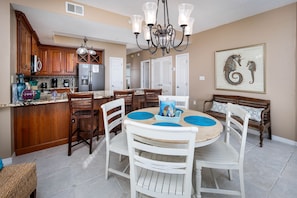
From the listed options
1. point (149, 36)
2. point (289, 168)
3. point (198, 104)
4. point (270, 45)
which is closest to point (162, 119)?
point (149, 36)

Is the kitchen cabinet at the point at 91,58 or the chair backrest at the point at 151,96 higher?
the kitchen cabinet at the point at 91,58

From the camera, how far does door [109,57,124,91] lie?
5.75 metres

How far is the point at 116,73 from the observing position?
5.85 m

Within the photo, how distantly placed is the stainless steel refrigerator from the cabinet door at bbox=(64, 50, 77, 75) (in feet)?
1.51

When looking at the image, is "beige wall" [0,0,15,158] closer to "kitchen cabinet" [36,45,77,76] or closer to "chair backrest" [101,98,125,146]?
"chair backrest" [101,98,125,146]

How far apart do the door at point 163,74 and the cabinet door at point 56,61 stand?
3396 millimetres

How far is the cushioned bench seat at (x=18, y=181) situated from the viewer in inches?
45.5

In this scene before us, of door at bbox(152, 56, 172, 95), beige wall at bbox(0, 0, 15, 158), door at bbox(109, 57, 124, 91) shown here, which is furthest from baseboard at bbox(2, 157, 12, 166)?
door at bbox(152, 56, 172, 95)

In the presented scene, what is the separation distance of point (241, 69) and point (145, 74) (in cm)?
429

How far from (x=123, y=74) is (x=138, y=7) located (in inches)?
127

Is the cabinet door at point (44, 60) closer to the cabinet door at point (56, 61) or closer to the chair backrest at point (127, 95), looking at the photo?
the cabinet door at point (56, 61)

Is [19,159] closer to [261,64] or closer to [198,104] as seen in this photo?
[198,104]

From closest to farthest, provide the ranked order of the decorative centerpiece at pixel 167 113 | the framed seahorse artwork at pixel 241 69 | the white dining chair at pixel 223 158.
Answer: the white dining chair at pixel 223 158 < the decorative centerpiece at pixel 167 113 < the framed seahorse artwork at pixel 241 69

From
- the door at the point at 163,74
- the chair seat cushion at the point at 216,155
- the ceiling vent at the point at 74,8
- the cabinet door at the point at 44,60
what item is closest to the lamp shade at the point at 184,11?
the chair seat cushion at the point at 216,155
